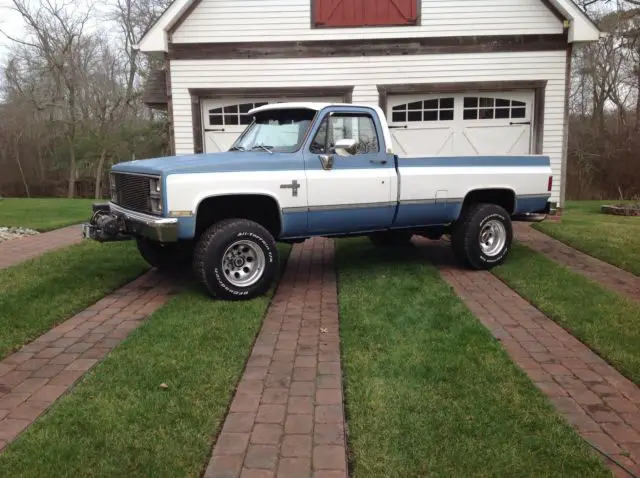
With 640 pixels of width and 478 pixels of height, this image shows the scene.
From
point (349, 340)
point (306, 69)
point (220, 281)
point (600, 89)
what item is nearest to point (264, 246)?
point (220, 281)

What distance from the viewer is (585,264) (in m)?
7.84

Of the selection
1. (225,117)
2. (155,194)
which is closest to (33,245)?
(225,117)

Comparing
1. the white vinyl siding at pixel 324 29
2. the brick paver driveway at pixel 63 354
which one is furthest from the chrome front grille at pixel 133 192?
the white vinyl siding at pixel 324 29

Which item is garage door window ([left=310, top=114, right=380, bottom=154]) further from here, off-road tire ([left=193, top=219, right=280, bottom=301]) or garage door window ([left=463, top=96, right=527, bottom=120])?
garage door window ([left=463, top=96, right=527, bottom=120])

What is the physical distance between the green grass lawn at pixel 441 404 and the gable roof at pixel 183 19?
841cm

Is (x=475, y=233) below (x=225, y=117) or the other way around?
below

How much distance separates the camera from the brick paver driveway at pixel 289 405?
2998 millimetres

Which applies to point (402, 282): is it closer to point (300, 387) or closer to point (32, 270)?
point (300, 387)

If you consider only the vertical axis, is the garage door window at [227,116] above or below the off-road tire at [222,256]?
above

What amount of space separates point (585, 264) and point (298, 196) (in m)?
4.26

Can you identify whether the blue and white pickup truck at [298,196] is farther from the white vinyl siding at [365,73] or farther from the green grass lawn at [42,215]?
the green grass lawn at [42,215]

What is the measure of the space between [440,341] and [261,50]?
29.6ft

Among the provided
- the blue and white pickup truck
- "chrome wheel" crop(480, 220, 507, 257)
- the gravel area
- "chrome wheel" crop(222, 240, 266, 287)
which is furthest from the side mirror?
the gravel area

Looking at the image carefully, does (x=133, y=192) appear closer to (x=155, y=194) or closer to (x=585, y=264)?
(x=155, y=194)
